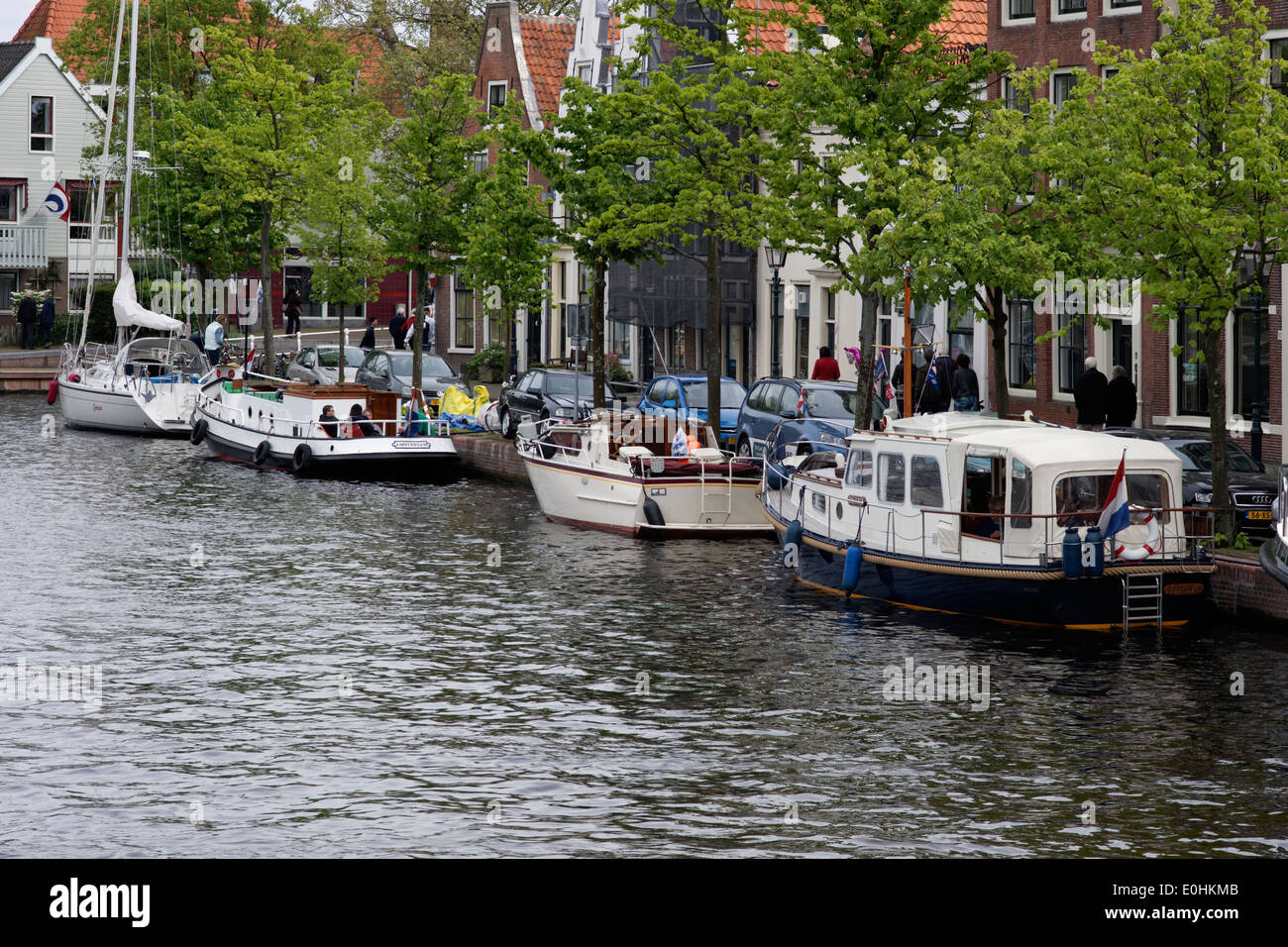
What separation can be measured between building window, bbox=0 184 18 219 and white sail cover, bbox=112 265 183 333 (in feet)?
102

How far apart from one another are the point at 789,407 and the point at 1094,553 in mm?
13680

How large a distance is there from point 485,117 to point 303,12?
26.8m

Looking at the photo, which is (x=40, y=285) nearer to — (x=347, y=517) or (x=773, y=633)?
(x=347, y=517)

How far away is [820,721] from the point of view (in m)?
18.3

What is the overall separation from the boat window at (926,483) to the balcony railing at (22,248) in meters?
63.0

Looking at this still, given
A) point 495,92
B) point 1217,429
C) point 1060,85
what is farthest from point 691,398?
point 495,92

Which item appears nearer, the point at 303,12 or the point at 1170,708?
the point at 1170,708

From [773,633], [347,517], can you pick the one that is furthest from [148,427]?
[773,633]

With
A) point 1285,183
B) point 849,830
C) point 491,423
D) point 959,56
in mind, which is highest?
point 959,56

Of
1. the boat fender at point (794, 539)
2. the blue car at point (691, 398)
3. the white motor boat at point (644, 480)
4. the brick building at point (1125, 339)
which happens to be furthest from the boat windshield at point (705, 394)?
the boat fender at point (794, 539)

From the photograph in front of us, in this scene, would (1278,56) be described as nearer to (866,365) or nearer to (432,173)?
(866,365)

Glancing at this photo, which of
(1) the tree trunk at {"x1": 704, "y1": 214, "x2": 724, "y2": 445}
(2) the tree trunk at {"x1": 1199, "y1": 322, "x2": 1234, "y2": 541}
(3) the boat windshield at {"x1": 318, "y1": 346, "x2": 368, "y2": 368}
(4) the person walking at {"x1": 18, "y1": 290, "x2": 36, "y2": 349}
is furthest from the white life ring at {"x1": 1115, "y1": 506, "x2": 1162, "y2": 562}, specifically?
(4) the person walking at {"x1": 18, "y1": 290, "x2": 36, "y2": 349}

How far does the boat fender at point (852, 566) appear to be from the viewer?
2420 cm

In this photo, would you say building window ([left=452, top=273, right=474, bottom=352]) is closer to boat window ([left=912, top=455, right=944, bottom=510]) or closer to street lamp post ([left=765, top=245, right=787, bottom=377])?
street lamp post ([left=765, top=245, right=787, bottom=377])
